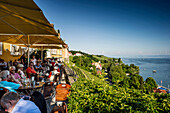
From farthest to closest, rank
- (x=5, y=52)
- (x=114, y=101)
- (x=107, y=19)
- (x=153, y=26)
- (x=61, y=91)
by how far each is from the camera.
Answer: (x=153, y=26) → (x=107, y=19) → (x=5, y=52) → (x=61, y=91) → (x=114, y=101)

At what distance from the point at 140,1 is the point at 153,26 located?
33020mm

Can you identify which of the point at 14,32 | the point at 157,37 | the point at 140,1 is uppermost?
the point at 140,1

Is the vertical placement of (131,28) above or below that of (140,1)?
below

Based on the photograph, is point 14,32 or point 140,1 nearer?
point 14,32

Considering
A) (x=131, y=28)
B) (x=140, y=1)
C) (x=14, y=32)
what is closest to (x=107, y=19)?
(x=140, y=1)

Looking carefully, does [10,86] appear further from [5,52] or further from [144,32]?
[144,32]

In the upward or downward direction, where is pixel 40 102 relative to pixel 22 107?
downward

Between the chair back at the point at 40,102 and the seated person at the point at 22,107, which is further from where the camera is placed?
the chair back at the point at 40,102

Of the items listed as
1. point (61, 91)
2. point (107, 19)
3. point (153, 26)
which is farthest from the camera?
point (153, 26)

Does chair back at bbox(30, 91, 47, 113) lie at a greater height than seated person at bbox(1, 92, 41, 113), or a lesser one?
lesser

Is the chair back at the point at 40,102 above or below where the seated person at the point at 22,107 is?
below

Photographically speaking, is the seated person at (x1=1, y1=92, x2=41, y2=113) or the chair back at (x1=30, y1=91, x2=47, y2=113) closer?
the seated person at (x1=1, y1=92, x2=41, y2=113)

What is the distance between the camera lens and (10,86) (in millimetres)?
3107

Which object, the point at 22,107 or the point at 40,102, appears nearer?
the point at 22,107
